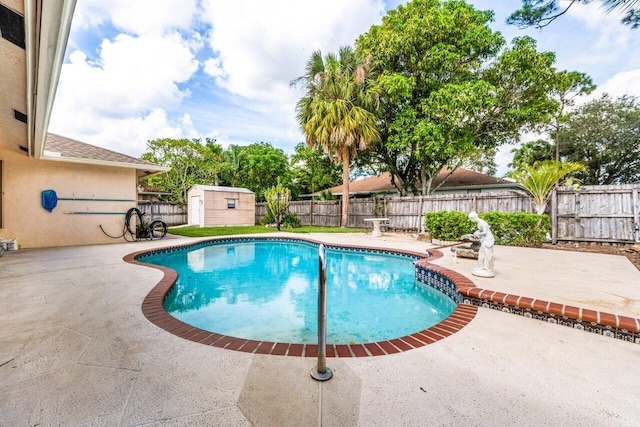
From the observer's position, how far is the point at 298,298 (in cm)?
474

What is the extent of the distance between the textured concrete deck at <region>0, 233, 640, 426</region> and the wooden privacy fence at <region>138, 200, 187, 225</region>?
51.6 ft

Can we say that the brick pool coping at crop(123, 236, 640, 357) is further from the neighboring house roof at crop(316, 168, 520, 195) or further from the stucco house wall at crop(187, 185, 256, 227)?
the neighboring house roof at crop(316, 168, 520, 195)

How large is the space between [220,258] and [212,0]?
7.28 m

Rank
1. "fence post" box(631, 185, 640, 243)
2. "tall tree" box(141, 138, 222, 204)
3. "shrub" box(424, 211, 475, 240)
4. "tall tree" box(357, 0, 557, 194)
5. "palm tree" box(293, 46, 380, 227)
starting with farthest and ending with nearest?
"tall tree" box(141, 138, 222, 204) → "palm tree" box(293, 46, 380, 227) → "tall tree" box(357, 0, 557, 194) → "shrub" box(424, 211, 475, 240) → "fence post" box(631, 185, 640, 243)

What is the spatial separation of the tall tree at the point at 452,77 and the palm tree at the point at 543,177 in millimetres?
4202

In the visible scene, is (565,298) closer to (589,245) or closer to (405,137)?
(589,245)

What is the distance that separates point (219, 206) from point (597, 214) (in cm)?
1701

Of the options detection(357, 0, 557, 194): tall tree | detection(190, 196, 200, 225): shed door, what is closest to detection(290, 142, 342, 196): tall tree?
detection(190, 196, 200, 225): shed door

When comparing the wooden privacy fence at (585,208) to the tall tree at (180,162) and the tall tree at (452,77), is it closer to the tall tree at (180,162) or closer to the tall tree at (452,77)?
the tall tree at (452,77)

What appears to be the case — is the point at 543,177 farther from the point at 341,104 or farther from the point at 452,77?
the point at 341,104

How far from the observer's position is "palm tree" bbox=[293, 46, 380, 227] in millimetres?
13305

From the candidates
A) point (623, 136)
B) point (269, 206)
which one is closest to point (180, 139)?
point (269, 206)

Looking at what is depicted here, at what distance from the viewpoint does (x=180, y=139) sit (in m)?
20.2

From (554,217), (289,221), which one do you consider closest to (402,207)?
(554,217)
